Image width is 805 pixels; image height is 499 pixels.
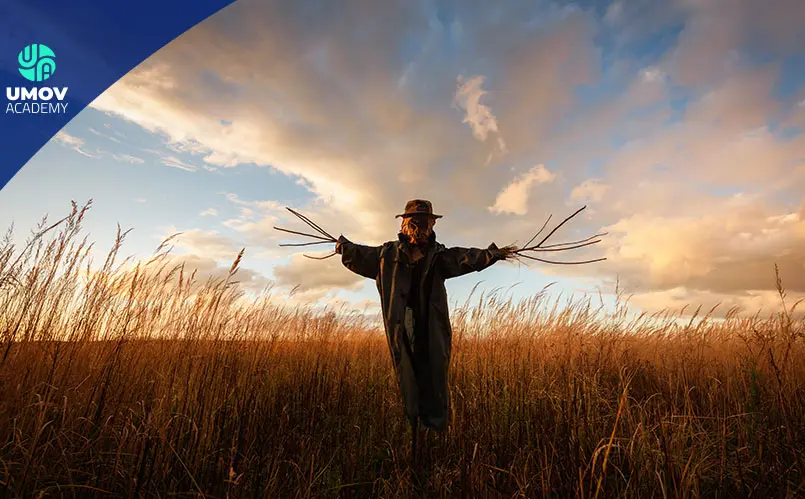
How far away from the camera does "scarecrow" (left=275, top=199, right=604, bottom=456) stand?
306 cm

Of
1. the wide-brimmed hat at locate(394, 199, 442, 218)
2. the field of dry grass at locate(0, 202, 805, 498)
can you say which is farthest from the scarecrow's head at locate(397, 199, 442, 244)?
the field of dry grass at locate(0, 202, 805, 498)

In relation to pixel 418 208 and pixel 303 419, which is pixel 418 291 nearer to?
pixel 418 208

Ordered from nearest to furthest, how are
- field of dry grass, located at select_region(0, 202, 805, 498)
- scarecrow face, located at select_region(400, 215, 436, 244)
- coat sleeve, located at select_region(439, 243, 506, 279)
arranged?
field of dry grass, located at select_region(0, 202, 805, 498), coat sleeve, located at select_region(439, 243, 506, 279), scarecrow face, located at select_region(400, 215, 436, 244)

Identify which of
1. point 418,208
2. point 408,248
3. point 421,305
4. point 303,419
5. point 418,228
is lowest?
point 303,419

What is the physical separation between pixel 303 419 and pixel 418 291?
1569 mm

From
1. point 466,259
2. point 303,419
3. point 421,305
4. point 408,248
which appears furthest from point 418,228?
point 303,419

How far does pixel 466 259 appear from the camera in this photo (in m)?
3.08

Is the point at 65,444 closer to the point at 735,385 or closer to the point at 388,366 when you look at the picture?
the point at 388,366

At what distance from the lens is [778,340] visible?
18.5 feet

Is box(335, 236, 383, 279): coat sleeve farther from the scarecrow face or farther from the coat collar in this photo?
the scarecrow face

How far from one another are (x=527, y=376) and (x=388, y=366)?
6.36ft

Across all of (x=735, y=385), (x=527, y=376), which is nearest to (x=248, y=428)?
(x=527, y=376)

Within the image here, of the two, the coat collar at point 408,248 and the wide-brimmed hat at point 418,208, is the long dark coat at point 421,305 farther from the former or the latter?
the wide-brimmed hat at point 418,208

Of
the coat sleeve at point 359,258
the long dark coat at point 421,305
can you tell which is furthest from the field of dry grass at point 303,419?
the coat sleeve at point 359,258
